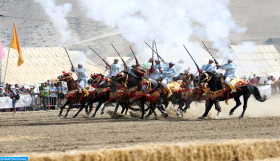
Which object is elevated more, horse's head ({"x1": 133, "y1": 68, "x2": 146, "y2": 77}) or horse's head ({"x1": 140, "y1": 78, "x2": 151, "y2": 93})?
horse's head ({"x1": 133, "y1": 68, "x2": 146, "y2": 77})

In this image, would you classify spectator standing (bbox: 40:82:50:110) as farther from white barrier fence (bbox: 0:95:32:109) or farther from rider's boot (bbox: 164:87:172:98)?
rider's boot (bbox: 164:87:172:98)

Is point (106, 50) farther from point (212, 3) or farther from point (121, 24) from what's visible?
point (212, 3)

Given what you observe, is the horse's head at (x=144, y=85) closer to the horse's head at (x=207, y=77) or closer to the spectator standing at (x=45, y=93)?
the horse's head at (x=207, y=77)

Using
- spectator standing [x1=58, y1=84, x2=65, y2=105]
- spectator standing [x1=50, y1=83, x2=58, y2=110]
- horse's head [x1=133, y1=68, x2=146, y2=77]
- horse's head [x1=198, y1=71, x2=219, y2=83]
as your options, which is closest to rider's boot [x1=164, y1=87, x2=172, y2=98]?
horse's head [x1=133, y1=68, x2=146, y2=77]

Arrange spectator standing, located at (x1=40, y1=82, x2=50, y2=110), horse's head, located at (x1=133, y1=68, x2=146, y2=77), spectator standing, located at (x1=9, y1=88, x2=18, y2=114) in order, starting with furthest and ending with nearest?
spectator standing, located at (x1=40, y1=82, x2=50, y2=110) < spectator standing, located at (x1=9, y1=88, x2=18, y2=114) < horse's head, located at (x1=133, y1=68, x2=146, y2=77)

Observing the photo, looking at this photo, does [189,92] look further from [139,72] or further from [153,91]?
[139,72]

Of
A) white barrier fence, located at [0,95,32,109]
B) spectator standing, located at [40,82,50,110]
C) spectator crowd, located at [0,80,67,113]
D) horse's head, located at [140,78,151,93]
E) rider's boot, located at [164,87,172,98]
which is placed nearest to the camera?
horse's head, located at [140,78,151,93]

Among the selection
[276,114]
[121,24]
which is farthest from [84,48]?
[276,114]

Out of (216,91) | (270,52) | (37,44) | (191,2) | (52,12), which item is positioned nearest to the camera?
(216,91)

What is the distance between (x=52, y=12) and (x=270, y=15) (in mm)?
75036

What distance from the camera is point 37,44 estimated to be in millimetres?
101875

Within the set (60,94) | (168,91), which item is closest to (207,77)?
(168,91)

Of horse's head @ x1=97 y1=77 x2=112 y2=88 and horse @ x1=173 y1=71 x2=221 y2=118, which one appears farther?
horse's head @ x1=97 y1=77 x2=112 y2=88

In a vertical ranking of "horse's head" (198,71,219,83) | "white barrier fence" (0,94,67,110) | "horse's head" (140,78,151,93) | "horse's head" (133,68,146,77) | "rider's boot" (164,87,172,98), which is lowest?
"white barrier fence" (0,94,67,110)
